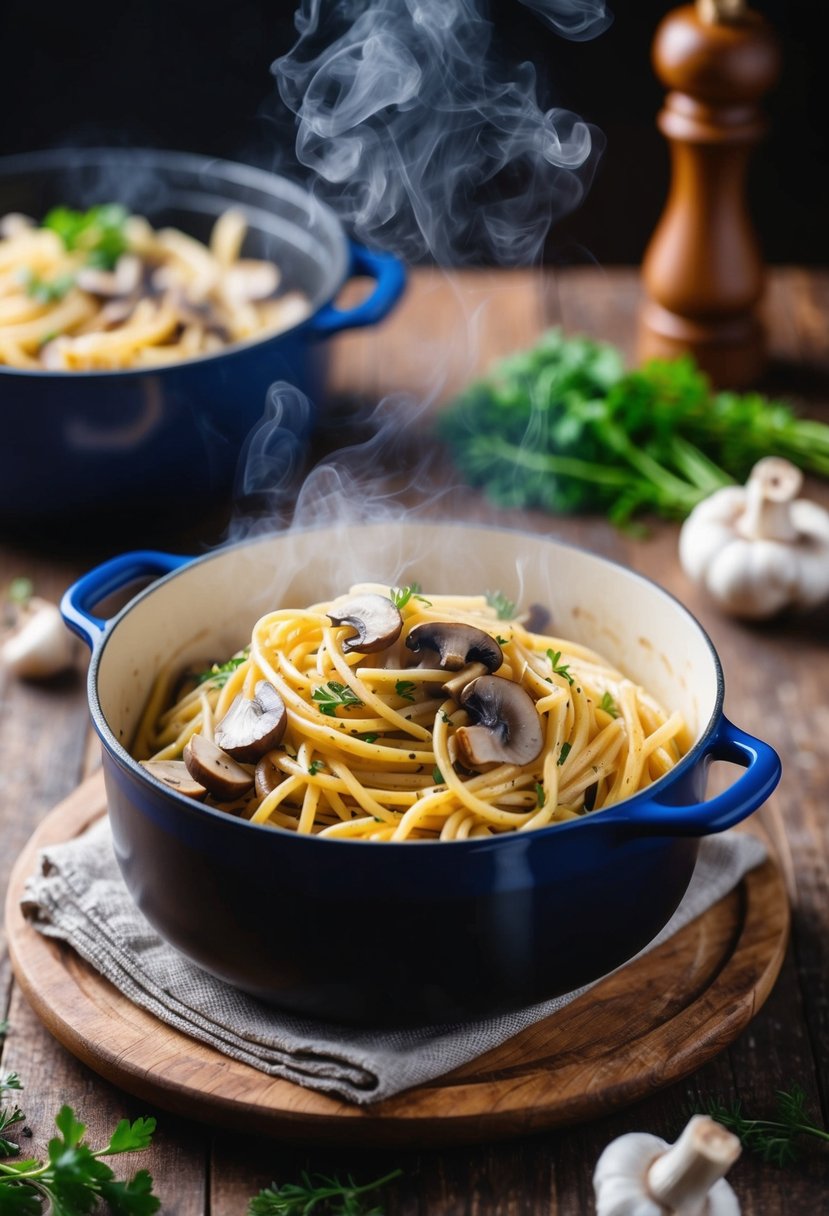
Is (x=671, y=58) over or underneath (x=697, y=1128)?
over

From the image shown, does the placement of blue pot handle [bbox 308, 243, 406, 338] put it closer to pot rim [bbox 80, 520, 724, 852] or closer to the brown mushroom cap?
pot rim [bbox 80, 520, 724, 852]

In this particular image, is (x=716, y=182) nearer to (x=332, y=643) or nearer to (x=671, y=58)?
(x=671, y=58)

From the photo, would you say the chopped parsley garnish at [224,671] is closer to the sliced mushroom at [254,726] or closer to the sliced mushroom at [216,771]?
the sliced mushroom at [254,726]

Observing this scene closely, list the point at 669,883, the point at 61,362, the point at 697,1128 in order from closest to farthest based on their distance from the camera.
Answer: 1. the point at 697,1128
2. the point at 669,883
3. the point at 61,362

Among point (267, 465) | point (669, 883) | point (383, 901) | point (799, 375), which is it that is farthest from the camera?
point (799, 375)

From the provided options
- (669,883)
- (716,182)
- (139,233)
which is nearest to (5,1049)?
(669,883)

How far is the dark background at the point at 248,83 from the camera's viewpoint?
5887 millimetres

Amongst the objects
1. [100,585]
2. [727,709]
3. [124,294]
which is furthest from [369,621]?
[124,294]

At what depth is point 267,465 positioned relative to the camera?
4.31 m

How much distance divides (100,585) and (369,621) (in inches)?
22.8

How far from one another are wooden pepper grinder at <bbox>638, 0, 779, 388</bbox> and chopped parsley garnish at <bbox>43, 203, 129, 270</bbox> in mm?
1739

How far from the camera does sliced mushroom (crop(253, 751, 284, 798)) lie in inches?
89.5

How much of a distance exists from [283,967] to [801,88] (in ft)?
17.2

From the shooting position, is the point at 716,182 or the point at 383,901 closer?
the point at 383,901
